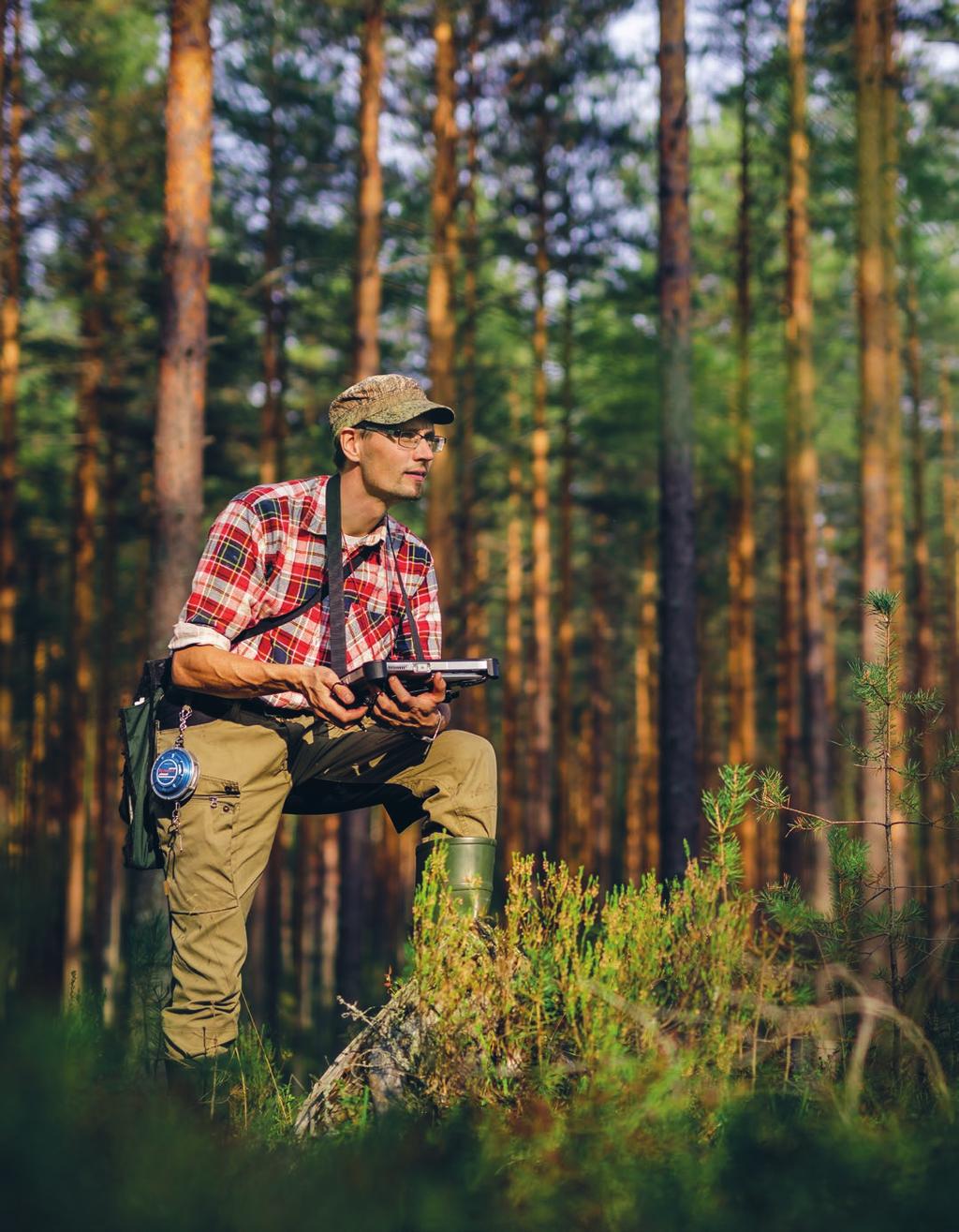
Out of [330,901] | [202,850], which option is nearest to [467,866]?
[202,850]

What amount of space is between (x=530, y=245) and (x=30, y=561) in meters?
12.1

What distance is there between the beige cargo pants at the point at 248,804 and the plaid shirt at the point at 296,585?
211 mm

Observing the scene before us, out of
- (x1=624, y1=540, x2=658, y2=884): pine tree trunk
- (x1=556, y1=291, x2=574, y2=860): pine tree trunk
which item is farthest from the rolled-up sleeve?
(x1=624, y1=540, x2=658, y2=884): pine tree trunk

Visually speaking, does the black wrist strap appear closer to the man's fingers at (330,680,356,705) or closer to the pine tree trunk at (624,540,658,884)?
the man's fingers at (330,680,356,705)

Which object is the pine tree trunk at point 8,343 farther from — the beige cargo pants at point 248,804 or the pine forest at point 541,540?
the beige cargo pants at point 248,804

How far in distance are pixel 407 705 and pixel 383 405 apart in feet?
3.52

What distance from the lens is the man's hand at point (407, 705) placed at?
406 cm

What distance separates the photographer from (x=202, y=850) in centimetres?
400

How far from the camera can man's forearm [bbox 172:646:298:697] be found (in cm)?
390

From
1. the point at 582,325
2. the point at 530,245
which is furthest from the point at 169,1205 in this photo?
the point at 582,325

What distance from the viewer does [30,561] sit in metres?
25.5

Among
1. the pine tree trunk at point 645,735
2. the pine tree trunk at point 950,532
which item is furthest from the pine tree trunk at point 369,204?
the pine tree trunk at point 950,532

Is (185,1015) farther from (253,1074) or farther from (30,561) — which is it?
(30,561)

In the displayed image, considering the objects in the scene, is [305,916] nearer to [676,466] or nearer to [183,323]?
[676,466]
